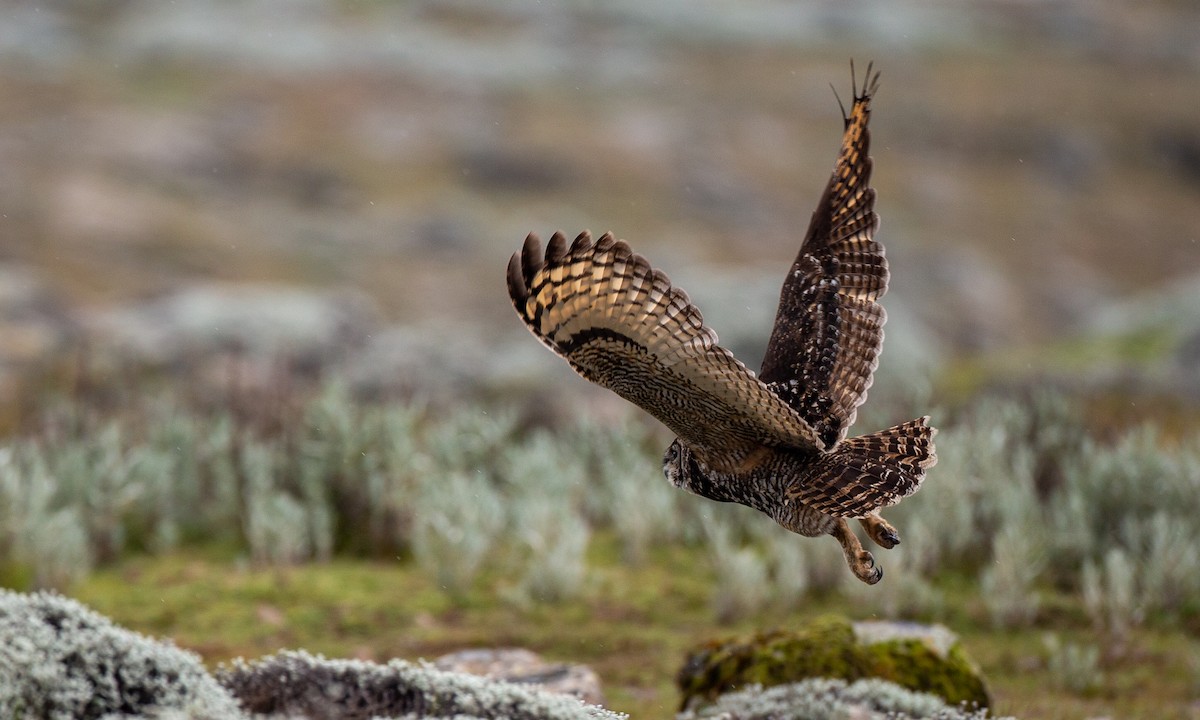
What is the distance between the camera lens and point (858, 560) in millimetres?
4406

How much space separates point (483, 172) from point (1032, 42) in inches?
1970

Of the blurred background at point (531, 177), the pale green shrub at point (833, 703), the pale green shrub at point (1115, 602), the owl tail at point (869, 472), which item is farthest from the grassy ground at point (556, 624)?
the blurred background at point (531, 177)

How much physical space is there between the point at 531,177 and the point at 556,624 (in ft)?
143

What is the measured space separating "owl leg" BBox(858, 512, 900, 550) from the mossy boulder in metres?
1.85

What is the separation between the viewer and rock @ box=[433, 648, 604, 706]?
20.3ft

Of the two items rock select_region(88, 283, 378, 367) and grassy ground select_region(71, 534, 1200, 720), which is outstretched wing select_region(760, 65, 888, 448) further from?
rock select_region(88, 283, 378, 367)

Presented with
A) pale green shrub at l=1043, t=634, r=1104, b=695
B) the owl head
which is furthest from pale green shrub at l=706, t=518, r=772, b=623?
the owl head

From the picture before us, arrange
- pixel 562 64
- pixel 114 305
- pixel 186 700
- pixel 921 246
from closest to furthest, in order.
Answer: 1. pixel 186 700
2. pixel 114 305
3. pixel 921 246
4. pixel 562 64

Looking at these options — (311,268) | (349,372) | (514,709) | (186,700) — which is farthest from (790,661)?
(311,268)

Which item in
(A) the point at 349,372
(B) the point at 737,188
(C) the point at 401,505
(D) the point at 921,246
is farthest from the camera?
(B) the point at 737,188

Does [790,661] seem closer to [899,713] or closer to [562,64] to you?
[899,713]

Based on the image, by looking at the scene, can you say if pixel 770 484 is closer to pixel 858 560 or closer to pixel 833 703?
pixel 858 560

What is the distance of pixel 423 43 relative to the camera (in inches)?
2800

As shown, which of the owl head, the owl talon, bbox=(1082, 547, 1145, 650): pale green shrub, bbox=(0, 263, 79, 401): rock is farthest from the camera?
bbox=(0, 263, 79, 401): rock
